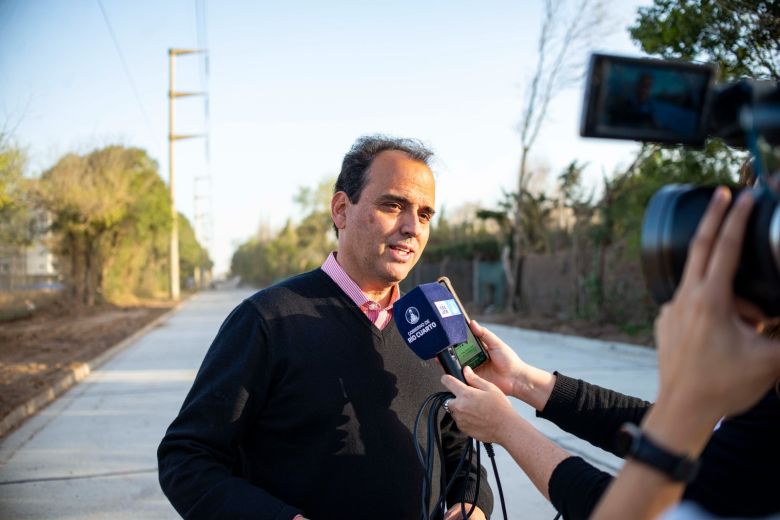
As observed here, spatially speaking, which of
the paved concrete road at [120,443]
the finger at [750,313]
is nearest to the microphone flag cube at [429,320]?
the finger at [750,313]

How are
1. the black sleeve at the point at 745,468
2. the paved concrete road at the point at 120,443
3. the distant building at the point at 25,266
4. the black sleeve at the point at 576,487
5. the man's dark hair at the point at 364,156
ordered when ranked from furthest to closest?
the distant building at the point at 25,266 < the paved concrete road at the point at 120,443 < the man's dark hair at the point at 364,156 < the black sleeve at the point at 576,487 < the black sleeve at the point at 745,468

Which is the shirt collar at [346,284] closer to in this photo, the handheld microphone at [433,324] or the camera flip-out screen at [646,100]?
the handheld microphone at [433,324]

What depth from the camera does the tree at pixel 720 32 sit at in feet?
22.7

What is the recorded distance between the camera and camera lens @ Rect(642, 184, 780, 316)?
891 millimetres

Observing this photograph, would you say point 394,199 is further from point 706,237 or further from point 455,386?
point 706,237

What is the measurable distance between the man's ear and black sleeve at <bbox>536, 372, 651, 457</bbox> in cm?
93

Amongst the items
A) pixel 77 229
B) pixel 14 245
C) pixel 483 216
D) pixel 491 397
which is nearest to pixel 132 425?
pixel 491 397

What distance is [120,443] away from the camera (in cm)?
623

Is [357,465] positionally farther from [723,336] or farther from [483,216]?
[483,216]

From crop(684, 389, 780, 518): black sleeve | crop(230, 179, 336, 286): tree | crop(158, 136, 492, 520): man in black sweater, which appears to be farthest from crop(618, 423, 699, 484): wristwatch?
crop(230, 179, 336, 286): tree

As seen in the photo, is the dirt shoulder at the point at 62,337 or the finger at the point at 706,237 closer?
the finger at the point at 706,237

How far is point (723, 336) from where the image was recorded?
36.5 inches

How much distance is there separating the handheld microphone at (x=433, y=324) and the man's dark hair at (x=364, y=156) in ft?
1.57

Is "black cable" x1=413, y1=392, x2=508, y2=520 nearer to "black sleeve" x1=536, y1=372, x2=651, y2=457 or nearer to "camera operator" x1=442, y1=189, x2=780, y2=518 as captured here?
"black sleeve" x1=536, y1=372, x2=651, y2=457
